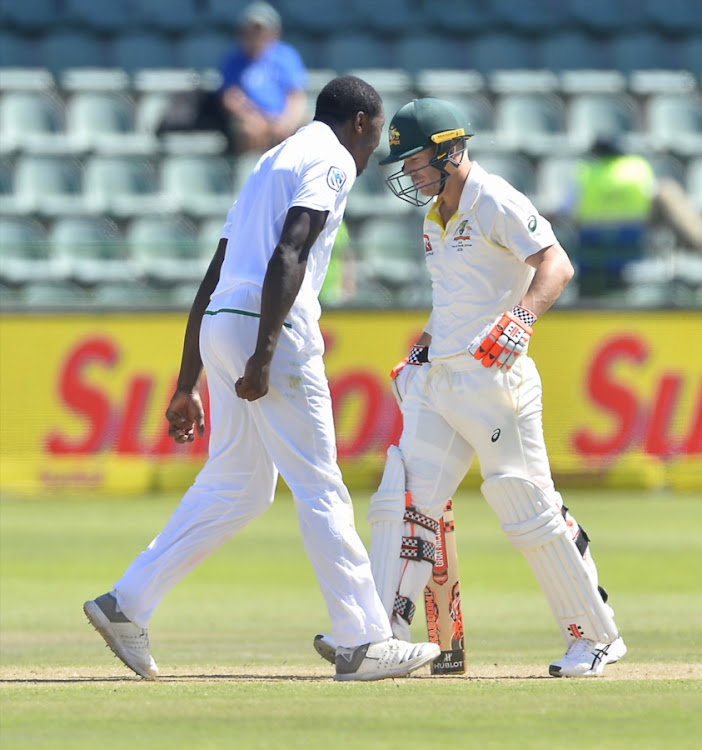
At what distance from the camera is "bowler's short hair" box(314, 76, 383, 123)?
616cm

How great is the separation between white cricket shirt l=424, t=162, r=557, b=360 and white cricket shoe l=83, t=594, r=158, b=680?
1.60 m

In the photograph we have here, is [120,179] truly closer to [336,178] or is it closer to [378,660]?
[336,178]

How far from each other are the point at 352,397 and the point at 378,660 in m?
8.98

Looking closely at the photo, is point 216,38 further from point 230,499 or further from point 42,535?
point 230,499

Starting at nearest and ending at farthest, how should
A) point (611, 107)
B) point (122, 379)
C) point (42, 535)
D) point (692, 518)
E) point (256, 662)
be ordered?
1. point (256, 662)
2. point (42, 535)
3. point (692, 518)
4. point (122, 379)
5. point (611, 107)

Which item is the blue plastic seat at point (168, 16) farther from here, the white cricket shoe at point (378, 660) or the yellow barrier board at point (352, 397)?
the white cricket shoe at point (378, 660)

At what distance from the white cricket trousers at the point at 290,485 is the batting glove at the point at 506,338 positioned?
0.66 m

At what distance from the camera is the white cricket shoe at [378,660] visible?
5.93 meters

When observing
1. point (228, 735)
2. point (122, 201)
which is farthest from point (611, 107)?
point (228, 735)

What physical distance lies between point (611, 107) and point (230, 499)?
45.7 feet

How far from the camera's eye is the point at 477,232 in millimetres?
6469

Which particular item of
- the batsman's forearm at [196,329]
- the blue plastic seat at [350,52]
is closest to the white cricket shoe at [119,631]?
the batsman's forearm at [196,329]

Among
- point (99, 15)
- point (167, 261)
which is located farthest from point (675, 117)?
point (167, 261)

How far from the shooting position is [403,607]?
638 centimetres
